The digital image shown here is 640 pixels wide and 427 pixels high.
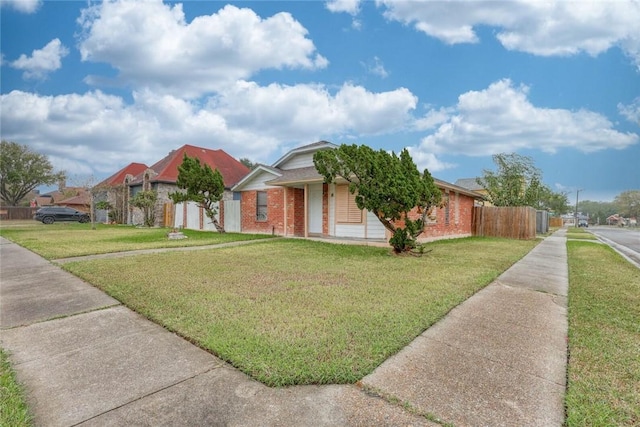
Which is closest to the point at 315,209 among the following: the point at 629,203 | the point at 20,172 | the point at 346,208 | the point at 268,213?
the point at 346,208

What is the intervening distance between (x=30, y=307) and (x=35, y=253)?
668 cm

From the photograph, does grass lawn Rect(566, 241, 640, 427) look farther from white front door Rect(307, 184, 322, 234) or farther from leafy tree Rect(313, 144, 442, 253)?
white front door Rect(307, 184, 322, 234)

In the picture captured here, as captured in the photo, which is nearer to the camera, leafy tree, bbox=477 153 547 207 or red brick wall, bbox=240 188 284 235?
red brick wall, bbox=240 188 284 235

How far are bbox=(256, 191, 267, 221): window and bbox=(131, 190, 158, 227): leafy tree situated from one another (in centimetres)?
1042

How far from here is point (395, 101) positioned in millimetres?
17641

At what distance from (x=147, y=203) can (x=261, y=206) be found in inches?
423

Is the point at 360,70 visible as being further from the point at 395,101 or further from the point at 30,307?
the point at 30,307

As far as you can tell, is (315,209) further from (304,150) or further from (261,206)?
(261,206)

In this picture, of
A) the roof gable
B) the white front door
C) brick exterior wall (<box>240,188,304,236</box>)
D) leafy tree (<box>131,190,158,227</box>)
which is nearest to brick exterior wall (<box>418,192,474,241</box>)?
the white front door

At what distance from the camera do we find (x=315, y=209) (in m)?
14.2

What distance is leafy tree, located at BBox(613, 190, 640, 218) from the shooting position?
72.0m

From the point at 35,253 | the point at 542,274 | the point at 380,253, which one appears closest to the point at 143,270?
the point at 35,253

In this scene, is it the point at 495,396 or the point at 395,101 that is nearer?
the point at 495,396

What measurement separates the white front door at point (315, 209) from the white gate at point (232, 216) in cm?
467
